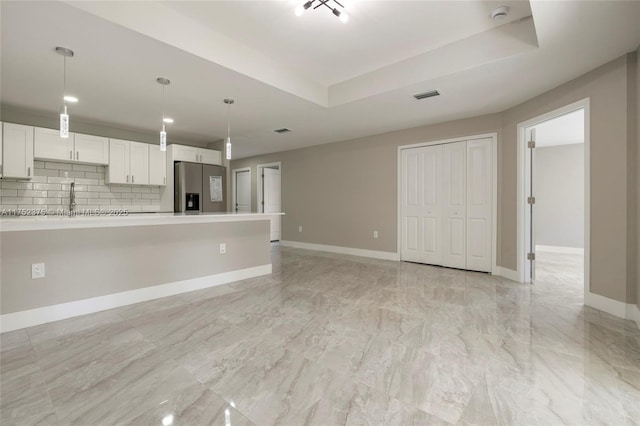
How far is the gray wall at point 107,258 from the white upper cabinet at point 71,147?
7.35 feet

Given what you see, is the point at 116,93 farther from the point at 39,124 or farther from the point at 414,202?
the point at 414,202

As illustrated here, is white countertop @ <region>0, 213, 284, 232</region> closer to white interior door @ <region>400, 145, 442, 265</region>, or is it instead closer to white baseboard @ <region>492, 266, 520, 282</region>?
white interior door @ <region>400, 145, 442, 265</region>

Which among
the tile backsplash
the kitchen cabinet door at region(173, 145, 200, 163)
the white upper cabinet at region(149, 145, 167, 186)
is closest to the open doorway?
the kitchen cabinet door at region(173, 145, 200, 163)

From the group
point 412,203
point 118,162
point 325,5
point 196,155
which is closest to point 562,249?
point 412,203

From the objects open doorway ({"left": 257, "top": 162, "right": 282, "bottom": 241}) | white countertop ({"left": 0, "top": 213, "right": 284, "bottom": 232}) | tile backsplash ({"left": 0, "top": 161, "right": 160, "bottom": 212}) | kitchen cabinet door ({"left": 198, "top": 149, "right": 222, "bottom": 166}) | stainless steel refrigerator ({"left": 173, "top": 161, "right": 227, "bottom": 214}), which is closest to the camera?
white countertop ({"left": 0, "top": 213, "right": 284, "bottom": 232})

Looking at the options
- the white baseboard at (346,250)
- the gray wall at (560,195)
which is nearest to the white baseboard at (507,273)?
the white baseboard at (346,250)

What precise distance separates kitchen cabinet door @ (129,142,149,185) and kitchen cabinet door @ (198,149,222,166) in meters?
0.91

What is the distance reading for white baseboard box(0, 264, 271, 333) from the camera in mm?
2492

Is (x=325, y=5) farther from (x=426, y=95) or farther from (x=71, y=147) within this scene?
(x=71, y=147)

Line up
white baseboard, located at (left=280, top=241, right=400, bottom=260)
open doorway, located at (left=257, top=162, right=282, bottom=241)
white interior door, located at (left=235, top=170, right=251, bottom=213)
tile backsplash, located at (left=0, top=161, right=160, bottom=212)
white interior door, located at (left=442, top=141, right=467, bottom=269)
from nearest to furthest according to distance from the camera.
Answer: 1. tile backsplash, located at (left=0, top=161, right=160, bottom=212)
2. white interior door, located at (left=442, top=141, right=467, bottom=269)
3. white baseboard, located at (left=280, top=241, right=400, bottom=260)
4. open doorway, located at (left=257, top=162, right=282, bottom=241)
5. white interior door, located at (left=235, top=170, right=251, bottom=213)

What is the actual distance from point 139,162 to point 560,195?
8.57m

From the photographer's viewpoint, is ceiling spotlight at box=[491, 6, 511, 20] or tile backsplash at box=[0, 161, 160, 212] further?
tile backsplash at box=[0, 161, 160, 212]

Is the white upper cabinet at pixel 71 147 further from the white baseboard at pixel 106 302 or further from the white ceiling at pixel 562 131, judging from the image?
the white ceiling at pixel 562 131

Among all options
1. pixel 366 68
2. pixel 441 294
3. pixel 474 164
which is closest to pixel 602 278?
pixel 441 294
